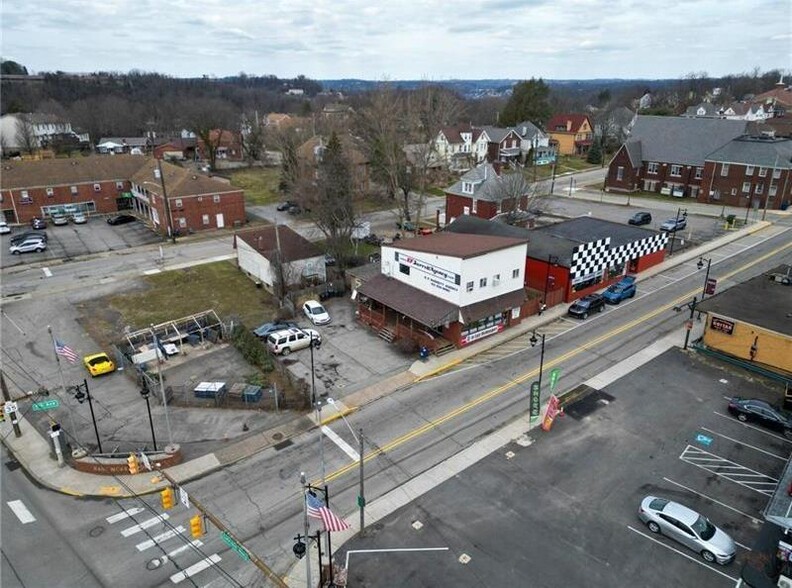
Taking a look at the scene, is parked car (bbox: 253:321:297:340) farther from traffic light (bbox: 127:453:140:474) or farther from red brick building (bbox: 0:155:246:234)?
red brick building (bbox: 0:155:246:234)

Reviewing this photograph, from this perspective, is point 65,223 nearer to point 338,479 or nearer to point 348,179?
point 348,179

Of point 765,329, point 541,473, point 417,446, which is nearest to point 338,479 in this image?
point 417,446

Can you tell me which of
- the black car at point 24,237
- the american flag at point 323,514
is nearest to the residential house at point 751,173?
the american flag at point 323,514

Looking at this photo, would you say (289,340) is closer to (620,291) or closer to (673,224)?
(620,291)

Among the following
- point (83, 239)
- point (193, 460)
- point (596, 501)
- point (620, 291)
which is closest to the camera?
point (596, 501)

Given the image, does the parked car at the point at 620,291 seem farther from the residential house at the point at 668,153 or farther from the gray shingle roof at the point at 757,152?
the residential house at the point at 668,153

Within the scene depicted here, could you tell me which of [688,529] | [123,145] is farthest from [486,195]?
[123,145]
